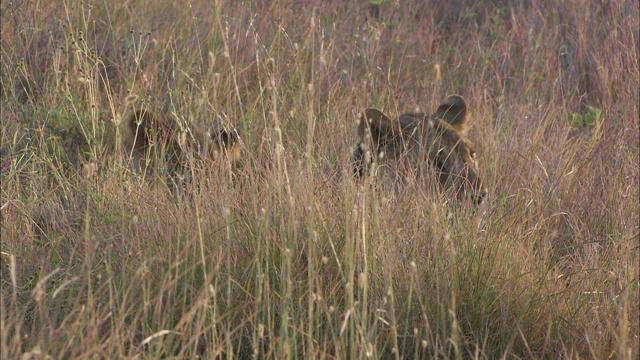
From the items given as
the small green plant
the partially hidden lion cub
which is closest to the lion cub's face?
the partially hidden lion cub

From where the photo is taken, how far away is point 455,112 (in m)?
5.24

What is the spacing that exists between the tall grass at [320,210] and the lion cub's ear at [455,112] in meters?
0.21

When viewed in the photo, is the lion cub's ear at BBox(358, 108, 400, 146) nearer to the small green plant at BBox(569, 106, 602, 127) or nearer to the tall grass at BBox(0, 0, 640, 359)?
the tall grass at BBox(0, 0, 640, 359)

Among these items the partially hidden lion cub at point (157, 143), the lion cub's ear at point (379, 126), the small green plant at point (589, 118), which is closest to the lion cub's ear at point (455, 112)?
the lion cub's ear at point (379, 126)

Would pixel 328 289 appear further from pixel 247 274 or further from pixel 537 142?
pixel 537 142

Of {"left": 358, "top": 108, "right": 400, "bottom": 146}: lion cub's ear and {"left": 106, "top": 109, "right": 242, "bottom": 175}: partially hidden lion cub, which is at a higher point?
{"left": 358, "top": 108, "right": 400, "bottom": 146}: lion cub's ear

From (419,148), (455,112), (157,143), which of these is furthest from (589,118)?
(157,143)

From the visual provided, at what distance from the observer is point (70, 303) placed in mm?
3463

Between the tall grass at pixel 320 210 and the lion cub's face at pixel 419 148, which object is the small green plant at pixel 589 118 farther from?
the lion cub's face at pixel 419 148

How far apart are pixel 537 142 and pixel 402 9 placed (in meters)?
3.23

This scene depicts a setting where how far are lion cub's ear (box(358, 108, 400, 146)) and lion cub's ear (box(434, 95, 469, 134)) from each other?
1.93 ft

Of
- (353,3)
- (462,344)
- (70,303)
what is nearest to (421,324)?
(462,344)

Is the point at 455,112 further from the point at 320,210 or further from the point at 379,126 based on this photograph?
the point at 320,210

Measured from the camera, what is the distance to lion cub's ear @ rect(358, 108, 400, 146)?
4.55 m
